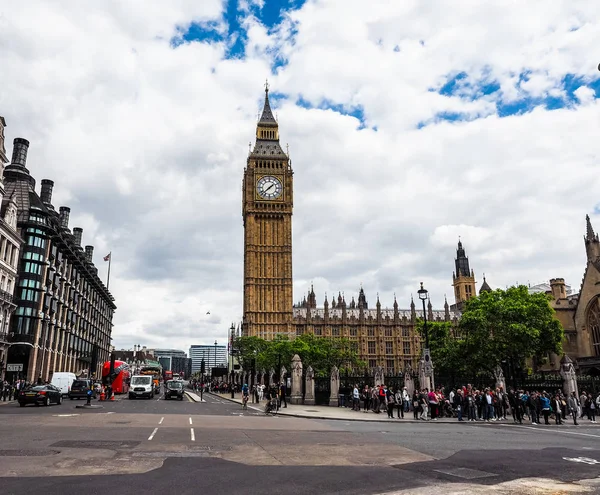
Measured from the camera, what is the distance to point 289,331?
109 metres

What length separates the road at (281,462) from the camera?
876cm

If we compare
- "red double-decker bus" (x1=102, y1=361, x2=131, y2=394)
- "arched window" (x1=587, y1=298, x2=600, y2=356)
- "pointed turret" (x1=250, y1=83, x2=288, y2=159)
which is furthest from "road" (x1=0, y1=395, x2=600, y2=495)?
"pointed turret" (x1=250, y1=83, x2=288, y2=159)

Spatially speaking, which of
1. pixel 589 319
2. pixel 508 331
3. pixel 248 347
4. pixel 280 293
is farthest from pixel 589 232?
pixel 280 293

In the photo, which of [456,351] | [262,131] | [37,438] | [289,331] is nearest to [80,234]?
[289,331]

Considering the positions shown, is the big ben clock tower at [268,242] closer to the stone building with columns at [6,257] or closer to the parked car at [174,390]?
the parked car at [174,390]

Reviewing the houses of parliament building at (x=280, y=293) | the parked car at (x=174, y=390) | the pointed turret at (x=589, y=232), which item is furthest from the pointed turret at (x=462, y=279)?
the parked car at (x=174, y=390)

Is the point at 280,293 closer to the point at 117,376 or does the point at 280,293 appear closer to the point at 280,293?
the point at 280,293

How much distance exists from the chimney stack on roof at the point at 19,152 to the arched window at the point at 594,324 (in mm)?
76214

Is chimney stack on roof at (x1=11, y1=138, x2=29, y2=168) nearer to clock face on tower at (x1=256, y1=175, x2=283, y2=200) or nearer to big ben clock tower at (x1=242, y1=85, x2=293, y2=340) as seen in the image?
big ben clock tower at (x1=242, y1=85, x2=293, y2=340)

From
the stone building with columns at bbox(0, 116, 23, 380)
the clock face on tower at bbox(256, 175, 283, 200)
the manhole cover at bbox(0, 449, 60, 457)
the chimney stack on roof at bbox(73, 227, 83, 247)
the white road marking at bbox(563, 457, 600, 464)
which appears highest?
the clock face on tower at bbox(256, 175, 283, 200)

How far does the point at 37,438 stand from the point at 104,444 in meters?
2.54

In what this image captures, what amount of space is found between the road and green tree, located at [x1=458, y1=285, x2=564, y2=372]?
28841mm

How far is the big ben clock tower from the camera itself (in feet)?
363

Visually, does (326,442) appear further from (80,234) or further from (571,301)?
(80,234)
